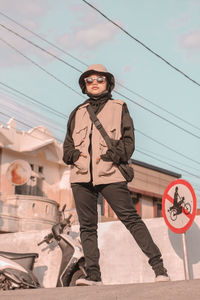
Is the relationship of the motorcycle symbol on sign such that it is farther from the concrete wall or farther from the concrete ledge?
the concrete ledge

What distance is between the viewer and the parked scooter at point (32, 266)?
25.1 feet

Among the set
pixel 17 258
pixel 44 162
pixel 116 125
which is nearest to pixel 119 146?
pixel 116 125

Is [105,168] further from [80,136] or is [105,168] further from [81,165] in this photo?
[80,136]

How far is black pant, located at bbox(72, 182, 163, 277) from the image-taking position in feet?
15.2

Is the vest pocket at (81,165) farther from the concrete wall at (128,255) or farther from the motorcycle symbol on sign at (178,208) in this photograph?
the concrete wall at (128,255)

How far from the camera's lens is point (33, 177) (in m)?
30.1

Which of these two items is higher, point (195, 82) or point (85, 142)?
point (195, 82)

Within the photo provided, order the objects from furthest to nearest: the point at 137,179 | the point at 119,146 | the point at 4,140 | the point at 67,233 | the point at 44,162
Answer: the point at 137,179 → the point at 44,162 → the point at 4,140 → the point at 67,233 → the point at 119,146

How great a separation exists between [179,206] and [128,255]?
4.03ft

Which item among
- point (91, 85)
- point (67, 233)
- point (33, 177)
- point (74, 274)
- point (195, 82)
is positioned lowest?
point (74, 274)

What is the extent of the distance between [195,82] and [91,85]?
650 centimetres

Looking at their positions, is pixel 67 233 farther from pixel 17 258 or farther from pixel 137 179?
pixel 137 179

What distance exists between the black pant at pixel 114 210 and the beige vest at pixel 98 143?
86mm

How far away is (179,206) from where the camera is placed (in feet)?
23.9
